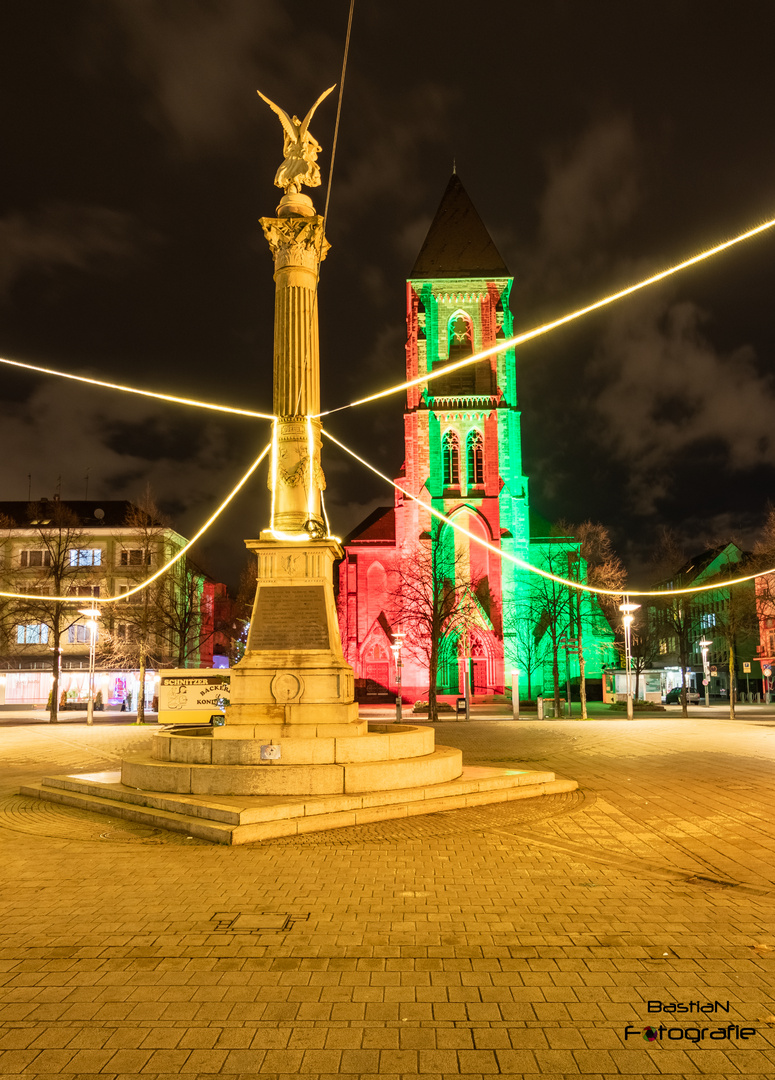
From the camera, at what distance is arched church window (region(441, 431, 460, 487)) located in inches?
2110

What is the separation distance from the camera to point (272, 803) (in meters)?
9.48

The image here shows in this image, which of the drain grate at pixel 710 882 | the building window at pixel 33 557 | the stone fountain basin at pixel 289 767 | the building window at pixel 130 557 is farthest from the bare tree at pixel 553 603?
the drain grate at pixel 710 882

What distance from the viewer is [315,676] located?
12344 millimetres

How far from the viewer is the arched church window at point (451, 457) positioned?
53594 millimetres

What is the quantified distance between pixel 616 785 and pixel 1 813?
31.3 feet

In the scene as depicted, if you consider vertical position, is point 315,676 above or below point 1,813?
above

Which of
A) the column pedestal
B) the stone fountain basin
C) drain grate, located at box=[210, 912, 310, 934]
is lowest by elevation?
drain grate, located at box=[210, 912, 310, 934]

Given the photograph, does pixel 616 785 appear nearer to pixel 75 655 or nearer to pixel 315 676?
pixel 315 676

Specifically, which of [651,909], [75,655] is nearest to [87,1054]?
[651,909]

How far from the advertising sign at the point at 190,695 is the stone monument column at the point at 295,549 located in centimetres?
1862

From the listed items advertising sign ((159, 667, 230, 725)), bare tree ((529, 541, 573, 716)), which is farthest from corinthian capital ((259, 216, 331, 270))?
bare tree ((529, 541, 573, 716))

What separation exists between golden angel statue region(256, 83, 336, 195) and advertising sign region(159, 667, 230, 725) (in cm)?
2072

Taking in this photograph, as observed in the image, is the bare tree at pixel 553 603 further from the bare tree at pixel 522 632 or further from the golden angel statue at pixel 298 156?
the golden angel statue at pixel 298 156

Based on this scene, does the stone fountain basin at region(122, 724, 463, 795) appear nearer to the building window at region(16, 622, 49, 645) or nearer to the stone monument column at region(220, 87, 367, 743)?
the stone monument column at region(220, 87, 367, 743)
